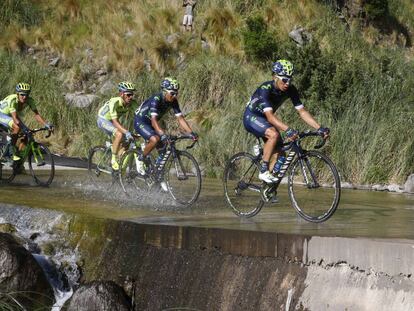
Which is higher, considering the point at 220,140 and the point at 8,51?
the point at 220,140

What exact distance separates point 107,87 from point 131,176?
10939 mm

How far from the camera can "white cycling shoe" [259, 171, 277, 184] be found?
10469mm

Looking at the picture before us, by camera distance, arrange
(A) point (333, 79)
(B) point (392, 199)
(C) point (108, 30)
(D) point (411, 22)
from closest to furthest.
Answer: (B) point (392, 199), (A) point (333, 79), (C) point (108, 30), (D) point (411, 22)

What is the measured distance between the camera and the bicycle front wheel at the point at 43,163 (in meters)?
15.3

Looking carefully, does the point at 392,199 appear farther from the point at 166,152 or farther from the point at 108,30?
the point at 108,30

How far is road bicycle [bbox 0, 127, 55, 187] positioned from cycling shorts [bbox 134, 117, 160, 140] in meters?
2.08

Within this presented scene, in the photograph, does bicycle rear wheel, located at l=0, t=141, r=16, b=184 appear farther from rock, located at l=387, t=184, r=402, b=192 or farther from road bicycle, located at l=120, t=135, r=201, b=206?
rock, located at l=387, t=184, r=402, b=192

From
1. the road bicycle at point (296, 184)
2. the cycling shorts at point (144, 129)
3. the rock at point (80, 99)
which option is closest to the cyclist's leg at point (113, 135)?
the cycling shorts at point (144, 129)

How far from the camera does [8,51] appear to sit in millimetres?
26984

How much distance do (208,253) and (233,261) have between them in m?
0.41

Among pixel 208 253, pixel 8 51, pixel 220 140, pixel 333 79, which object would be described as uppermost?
pixel 208 253


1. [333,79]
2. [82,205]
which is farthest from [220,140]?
[82,205]

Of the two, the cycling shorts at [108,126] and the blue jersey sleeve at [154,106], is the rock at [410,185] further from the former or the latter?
the cycling shorts at [108,126]

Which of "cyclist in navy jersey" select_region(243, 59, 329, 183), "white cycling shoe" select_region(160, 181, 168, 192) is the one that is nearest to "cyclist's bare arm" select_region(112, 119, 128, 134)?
"white cycling shoe" select_region(160, 181, 168, 192)
